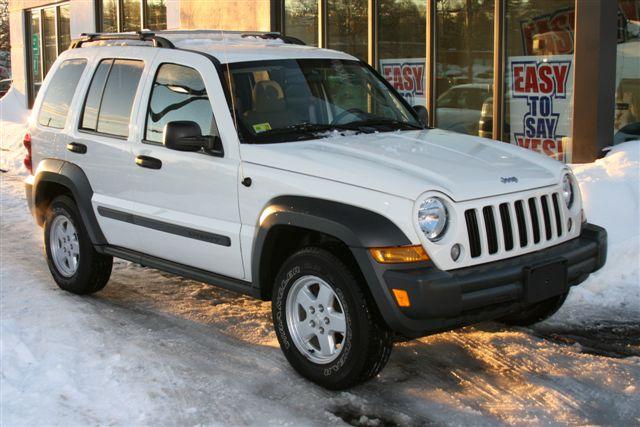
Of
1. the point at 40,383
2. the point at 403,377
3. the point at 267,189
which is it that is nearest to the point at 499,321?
the point at 403,377

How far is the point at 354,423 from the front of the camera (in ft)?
14.1

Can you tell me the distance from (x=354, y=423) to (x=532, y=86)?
23.8ft

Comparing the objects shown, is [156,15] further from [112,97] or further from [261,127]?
[261,127]

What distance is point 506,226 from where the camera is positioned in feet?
15.1

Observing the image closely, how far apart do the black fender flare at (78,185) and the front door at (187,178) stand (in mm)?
537

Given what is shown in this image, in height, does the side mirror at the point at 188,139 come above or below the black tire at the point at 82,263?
above

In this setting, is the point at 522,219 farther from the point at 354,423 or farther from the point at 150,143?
the point at 150,143

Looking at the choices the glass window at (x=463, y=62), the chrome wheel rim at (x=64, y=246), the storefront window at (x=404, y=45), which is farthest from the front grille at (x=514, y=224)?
the storefront window at (x=404, y=45)

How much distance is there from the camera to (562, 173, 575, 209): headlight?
514cm

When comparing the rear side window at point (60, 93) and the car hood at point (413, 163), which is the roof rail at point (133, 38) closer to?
the rear side window at point (60, 93)

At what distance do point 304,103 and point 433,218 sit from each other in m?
1.54

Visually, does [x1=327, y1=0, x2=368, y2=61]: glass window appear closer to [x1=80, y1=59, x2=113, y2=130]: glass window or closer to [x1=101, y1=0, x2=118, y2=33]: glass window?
[x1=80, y1=59, x2=113, y2=130]: glass window

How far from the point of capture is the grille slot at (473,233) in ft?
14.6

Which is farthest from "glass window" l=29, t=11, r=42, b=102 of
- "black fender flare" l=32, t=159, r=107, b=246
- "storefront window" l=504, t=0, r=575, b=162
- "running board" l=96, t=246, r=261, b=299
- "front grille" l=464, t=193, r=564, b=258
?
"front grille" l=464, t=193, r=564, b=258
